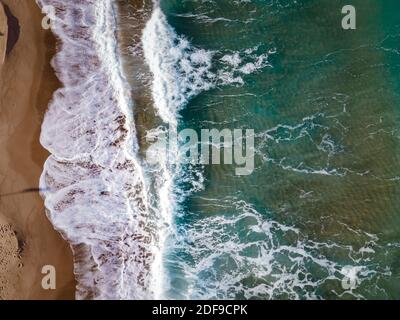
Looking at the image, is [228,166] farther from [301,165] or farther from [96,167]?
[96,167]

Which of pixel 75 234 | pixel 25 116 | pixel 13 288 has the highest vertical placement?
pixel 25 116

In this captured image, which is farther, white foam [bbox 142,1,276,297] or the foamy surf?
white foam [bbox 142,1,276,297]

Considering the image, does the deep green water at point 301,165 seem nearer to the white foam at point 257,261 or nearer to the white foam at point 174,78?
the white foam at point 257,261

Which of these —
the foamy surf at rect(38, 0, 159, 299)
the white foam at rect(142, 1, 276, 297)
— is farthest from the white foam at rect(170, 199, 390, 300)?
the foamy surf at rect(38, 0, 159, 299)

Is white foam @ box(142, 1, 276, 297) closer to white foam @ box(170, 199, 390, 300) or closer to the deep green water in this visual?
the deep green water

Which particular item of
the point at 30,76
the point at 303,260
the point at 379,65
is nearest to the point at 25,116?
the point at 30,76

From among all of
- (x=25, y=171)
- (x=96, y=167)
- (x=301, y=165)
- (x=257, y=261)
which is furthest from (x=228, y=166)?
(x=25, y=171)

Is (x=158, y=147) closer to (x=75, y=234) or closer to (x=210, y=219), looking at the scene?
(x=210, y=219)
